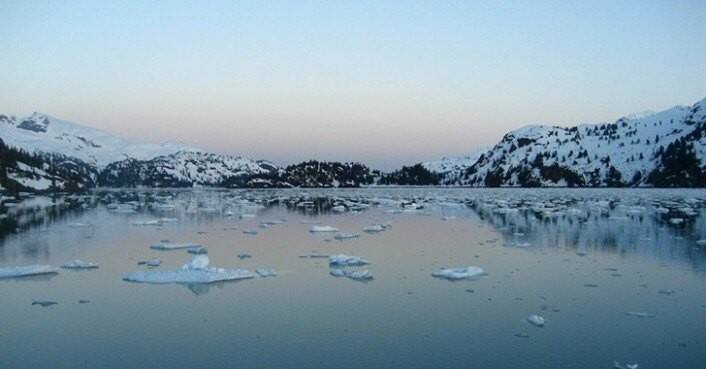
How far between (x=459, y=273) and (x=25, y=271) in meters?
8.80

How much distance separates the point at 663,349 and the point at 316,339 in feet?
14.0

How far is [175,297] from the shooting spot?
30.7 feet

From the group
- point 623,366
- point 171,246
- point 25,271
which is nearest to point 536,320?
point 623,366

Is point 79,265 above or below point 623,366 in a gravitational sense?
above

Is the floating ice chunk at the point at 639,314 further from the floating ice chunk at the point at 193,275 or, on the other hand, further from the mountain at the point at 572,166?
the mountain at the point at 572,166

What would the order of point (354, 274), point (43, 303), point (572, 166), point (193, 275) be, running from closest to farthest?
point (43, 303) < point (193, 275) < point (354, 274) < point (572, 166)

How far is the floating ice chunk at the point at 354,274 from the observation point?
1095cm

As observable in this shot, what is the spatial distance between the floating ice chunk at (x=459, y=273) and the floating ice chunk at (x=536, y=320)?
303cm

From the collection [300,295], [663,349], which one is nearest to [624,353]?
[663,349]

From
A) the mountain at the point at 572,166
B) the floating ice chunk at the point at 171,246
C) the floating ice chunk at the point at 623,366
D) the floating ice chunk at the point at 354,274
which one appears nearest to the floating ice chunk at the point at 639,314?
the floating ice chunk at the point at 623,366

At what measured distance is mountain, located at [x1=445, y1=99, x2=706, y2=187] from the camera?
133625 mm

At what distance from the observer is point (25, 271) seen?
36.6 feet

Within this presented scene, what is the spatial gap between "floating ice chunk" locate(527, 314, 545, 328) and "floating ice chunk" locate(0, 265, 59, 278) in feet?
30.9

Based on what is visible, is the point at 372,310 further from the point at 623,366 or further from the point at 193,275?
the point at 193,275
